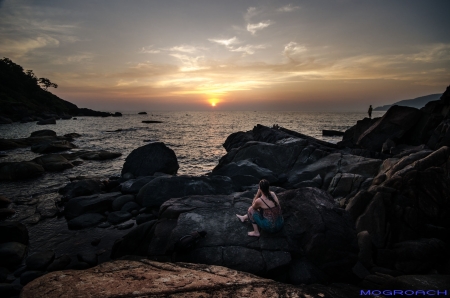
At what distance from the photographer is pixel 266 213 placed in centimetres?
643

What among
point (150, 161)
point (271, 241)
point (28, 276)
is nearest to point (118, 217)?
point (28, 276)

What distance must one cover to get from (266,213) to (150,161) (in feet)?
46.5

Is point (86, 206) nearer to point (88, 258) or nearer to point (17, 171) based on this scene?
point (88, 258)

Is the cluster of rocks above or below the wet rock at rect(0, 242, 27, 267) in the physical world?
above

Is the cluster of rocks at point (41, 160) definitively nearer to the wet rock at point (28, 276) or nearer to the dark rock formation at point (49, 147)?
the dark rock formation at point (49, 147)

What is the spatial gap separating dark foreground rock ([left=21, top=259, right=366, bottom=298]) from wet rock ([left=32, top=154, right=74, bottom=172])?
62.6 ft

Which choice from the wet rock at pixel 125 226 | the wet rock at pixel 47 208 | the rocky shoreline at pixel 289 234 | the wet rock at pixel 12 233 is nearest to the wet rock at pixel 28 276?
the rocky shoreline at pixel 289 234

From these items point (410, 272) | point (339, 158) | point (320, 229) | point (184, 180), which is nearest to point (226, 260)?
point (320, 229)

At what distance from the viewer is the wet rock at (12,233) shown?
A: 8289mm

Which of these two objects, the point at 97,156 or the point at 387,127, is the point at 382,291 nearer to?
the point at 387,127

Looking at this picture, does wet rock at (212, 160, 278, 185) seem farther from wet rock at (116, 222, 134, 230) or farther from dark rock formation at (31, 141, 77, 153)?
dark rock formation at (31, 141, 77, 153)

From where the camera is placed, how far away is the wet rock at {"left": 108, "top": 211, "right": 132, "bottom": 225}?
1065cm

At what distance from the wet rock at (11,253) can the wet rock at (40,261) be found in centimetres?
59

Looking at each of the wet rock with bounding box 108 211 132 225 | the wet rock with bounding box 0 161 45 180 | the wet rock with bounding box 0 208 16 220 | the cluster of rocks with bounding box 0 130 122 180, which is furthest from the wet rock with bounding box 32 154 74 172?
the wet rock with bounding box 108 211 132 225
